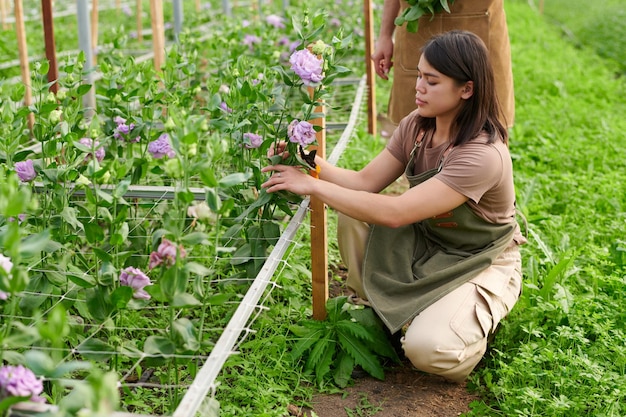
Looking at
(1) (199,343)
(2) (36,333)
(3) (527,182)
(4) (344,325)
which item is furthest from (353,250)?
(3) (527,182)

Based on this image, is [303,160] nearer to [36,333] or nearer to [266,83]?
[266,83]

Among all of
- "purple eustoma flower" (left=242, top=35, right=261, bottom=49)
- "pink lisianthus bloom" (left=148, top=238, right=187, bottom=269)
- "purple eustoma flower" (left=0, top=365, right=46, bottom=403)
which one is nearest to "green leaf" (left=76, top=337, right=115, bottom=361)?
"pink lisianthus bloom" (left=148, top=238, right=187, bottom=269)

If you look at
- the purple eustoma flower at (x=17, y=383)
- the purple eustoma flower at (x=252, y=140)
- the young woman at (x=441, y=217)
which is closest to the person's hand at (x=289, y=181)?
the young woman at (x=441, y=217)

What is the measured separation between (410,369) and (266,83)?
1.07 meters

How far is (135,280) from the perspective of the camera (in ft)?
6.75

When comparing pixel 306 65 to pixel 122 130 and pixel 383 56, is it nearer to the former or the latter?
pixel 122 130

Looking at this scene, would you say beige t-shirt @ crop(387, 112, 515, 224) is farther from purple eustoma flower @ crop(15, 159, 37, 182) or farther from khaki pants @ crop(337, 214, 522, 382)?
purple eustoma flower @ crop(15, 159, 37, 182)

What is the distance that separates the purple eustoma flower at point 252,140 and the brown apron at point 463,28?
89cm

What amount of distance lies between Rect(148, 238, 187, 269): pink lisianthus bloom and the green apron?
0.89 meters

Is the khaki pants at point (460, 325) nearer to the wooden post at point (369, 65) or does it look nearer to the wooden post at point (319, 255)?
the wooden post at point (319, 255)

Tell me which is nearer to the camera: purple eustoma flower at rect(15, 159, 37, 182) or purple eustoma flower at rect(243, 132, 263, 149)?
purple eustoma flower at rect(15, 159, 37, 182)

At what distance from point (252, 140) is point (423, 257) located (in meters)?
0.66

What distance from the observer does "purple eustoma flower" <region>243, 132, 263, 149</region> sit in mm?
2664

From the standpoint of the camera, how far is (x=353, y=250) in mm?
2777
